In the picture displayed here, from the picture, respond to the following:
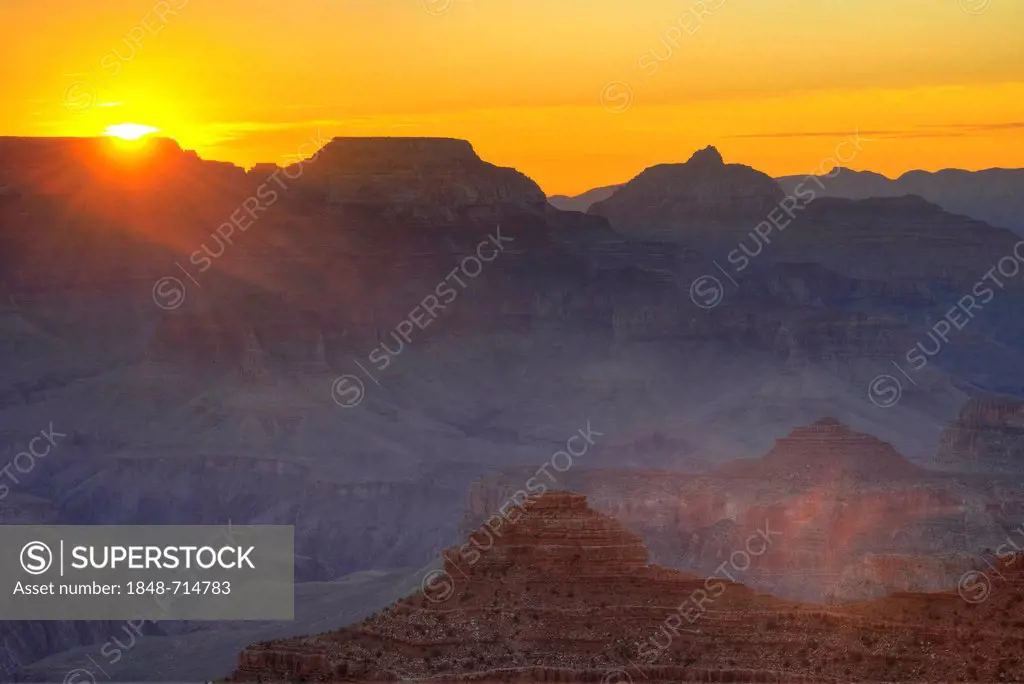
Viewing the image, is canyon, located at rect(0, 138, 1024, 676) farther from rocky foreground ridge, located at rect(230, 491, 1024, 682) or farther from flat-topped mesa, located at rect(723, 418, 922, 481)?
rocky foreground ridge, located at rect(230, 491, 1024, 682)

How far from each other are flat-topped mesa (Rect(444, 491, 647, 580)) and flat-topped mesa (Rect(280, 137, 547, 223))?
428 feet

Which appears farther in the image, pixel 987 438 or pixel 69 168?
pixel 69 168

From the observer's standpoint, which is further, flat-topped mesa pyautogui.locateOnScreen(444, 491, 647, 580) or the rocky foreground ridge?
flat-topped mesa pyautogui.locateOnScreen(444, 491, 647, 580)

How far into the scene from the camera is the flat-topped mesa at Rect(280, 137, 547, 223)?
622 ft

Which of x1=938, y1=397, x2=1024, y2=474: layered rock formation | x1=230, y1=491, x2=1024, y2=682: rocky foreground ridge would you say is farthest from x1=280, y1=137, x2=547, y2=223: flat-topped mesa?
x1=230, y1=491, x2=1024, y2=682: rocky foreground ridge

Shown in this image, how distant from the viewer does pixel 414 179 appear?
191 metres

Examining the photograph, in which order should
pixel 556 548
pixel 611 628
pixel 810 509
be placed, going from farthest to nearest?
pixel 810 509 < pixel 556 548 < pixel 611 628

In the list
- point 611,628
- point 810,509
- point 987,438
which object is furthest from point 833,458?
point 611,628

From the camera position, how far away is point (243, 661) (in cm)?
5531

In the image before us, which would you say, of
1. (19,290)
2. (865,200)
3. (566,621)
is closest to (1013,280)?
(865,200)

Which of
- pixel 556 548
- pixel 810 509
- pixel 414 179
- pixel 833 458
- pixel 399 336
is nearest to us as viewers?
pixel 556 548

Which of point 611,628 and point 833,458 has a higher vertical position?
point 833,458

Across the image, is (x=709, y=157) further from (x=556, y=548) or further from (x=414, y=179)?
(x=556, y=548)

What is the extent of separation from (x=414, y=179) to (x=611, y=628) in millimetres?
135807
